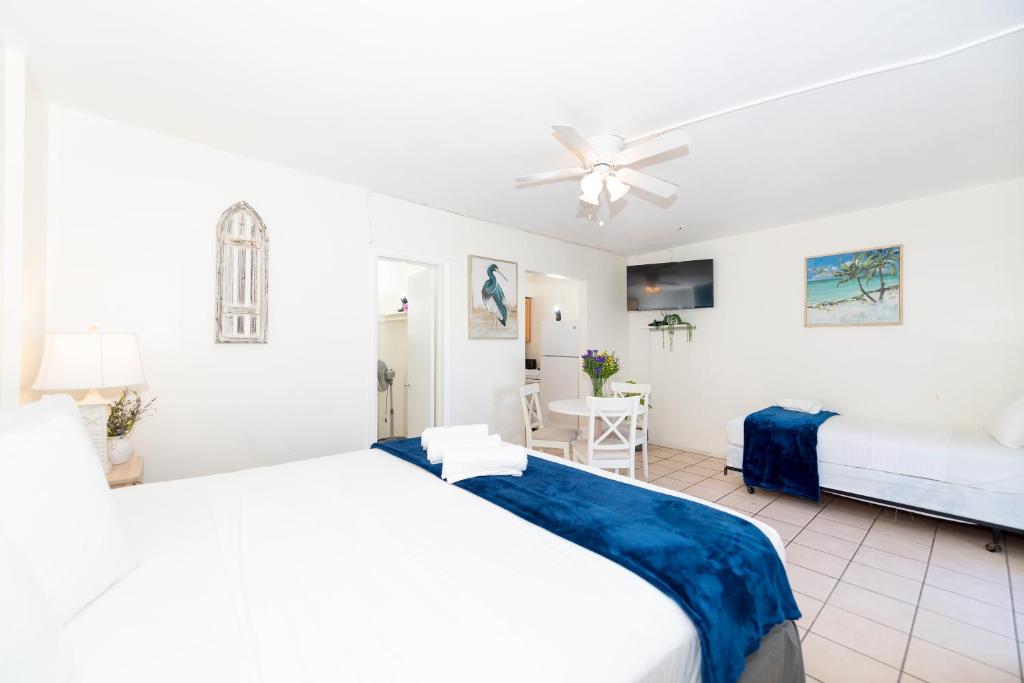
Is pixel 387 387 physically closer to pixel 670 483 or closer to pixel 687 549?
pixel 670 483

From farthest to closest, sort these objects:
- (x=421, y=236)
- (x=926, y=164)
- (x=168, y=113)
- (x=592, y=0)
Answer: (x=421, y=236) < (x=926, y=164) < (x=168, y=113) < (x=592, y=0)

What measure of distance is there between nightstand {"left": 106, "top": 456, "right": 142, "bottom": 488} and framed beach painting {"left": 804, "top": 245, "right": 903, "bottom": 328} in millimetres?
5235

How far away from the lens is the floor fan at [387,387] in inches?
192

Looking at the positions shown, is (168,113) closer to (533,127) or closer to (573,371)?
(533,127)

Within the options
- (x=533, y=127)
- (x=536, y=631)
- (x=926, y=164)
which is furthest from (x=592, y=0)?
(x=926, y=164)

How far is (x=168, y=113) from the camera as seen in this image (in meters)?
2.29

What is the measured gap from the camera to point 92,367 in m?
1.88

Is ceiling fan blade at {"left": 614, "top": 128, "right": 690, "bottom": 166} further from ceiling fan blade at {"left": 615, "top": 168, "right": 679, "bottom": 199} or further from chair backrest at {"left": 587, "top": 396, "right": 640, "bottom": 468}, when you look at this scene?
chair backrest at {"left": 587, "top": 396, "right": 640, "bottom": 468}

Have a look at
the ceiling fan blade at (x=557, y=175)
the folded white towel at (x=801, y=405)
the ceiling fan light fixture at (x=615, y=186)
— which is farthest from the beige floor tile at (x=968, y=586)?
the ceiling fan blade at (x=557, y=175)

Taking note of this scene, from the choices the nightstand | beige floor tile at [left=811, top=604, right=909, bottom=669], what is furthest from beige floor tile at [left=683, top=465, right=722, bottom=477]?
the nightstand

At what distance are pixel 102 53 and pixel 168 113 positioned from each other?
0.46 m

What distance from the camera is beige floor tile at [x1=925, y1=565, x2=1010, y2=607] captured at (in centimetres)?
216

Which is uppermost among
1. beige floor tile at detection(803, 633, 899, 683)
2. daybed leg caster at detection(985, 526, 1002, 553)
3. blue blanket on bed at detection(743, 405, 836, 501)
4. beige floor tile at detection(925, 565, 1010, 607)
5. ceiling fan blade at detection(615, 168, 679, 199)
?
ceiling fan blade at detection(615, 168, 679, 199)

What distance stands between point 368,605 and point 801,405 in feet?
13.7
